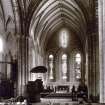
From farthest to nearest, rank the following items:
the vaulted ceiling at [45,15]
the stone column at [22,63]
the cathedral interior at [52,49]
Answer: the vaulted ceiling at [45,15], the stone column at [22,63], the cathedral interior at [52,49]

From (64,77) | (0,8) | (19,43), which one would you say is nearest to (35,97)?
(19,43)

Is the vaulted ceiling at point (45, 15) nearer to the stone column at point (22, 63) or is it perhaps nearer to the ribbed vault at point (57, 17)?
the ribbed vault at point (57, 17)

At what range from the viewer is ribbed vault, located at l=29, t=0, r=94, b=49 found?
28275mm

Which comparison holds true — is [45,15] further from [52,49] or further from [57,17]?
[52,49]

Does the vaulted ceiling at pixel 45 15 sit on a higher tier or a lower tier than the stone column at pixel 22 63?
higher

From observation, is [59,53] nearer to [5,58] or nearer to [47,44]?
[47,44]

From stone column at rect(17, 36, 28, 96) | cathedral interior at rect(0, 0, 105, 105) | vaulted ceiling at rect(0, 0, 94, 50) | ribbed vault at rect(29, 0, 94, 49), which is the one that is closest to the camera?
cathedral interior at rect(0, 0, 105, 105)

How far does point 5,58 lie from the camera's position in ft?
105

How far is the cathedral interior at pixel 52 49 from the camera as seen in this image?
2410 cm

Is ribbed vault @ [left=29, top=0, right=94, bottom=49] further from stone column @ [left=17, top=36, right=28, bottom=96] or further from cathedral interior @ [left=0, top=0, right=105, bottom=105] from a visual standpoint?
stone column @ [left=17, top=36, right=28, bottom=96]

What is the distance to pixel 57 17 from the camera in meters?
38.1

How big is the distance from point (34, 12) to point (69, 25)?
14637mm

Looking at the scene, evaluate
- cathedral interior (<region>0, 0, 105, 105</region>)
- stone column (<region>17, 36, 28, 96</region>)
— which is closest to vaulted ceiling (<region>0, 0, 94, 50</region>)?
cathedral interior (<region>0, 0, 105, 105</region>)

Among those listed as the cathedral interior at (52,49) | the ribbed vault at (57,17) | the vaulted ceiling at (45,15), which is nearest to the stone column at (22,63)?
the cathedral interior at (52,49)
